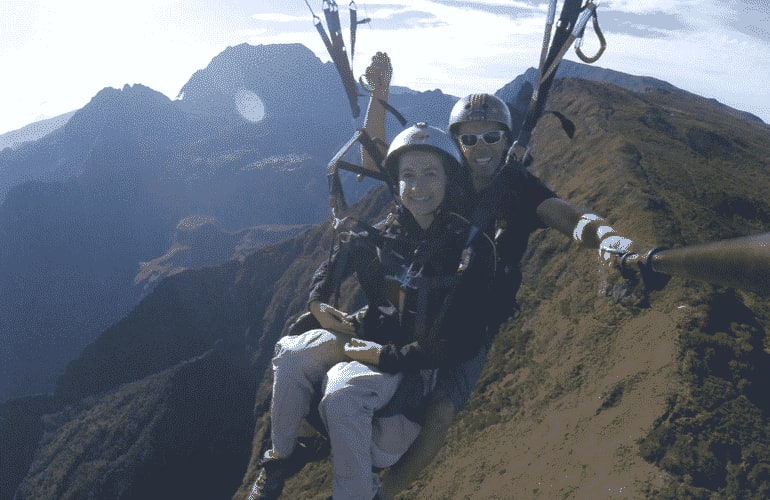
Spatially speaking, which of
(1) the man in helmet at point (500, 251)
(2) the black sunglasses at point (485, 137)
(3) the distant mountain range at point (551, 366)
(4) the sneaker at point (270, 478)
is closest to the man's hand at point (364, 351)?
(1) the man in helmet at point (500, 251)

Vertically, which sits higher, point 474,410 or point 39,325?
point 474,410

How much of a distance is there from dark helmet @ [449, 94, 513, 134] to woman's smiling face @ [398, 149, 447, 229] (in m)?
1.22

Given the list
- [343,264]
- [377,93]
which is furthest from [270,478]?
[377,93]

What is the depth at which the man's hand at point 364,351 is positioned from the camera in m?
4.10

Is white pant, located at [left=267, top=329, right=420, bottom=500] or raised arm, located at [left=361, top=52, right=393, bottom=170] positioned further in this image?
raised arm, located at [left=361, top=52, right=393, bottom=170]

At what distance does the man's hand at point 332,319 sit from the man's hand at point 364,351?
33cm

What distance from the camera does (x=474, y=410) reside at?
1354 cm

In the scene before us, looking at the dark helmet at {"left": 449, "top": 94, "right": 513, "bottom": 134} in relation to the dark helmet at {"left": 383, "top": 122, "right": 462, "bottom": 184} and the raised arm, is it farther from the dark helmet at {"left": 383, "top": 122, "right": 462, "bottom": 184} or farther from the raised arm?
the raised arm

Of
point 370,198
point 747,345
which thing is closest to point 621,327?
point 747,345

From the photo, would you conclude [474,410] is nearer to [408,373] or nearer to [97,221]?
[408,373]

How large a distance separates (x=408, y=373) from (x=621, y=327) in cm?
985

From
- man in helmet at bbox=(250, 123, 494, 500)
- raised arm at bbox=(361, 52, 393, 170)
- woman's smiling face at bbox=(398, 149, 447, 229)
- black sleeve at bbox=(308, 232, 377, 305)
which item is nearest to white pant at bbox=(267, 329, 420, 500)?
man in helmet at bbox=(250, 123, 494, 500)

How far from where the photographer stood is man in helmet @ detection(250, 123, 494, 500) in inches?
157

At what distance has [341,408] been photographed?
387 centimetres
